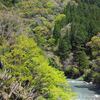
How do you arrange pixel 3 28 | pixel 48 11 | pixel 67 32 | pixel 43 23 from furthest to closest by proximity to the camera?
pixel 48 11
pixel 43 23
pixel 67 32
pixel 3 28

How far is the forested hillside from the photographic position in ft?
106

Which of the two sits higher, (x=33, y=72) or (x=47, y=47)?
(x=33, y=72)

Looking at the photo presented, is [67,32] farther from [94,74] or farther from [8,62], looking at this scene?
[8,62]

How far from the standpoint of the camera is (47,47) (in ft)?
316

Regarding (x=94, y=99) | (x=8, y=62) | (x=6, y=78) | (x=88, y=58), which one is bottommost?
(x=88, y=58)

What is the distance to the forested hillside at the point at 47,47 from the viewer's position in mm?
32250

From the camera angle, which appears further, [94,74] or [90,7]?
[90,7]

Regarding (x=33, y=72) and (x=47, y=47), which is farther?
(x=47, y=47)

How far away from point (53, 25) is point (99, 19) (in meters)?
12.3

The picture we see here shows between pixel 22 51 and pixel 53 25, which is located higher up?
pixel 22 51

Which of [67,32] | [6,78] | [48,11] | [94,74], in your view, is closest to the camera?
[6,78]

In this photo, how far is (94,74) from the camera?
246 feet

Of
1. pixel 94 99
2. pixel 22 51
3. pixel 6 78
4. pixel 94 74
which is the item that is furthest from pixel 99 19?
pixel 6 78

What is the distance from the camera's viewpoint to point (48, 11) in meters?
116
